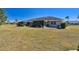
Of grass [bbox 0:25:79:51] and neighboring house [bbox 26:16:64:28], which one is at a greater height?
neighboring house [bbox 26:16:64:28]

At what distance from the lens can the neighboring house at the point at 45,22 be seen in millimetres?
10227

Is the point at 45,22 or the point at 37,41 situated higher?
the point at 45,22

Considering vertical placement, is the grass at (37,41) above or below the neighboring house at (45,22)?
below

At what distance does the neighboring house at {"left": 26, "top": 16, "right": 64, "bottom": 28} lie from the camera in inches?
403

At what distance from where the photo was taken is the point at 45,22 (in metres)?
10.3

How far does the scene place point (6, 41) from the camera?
10.2 meters
